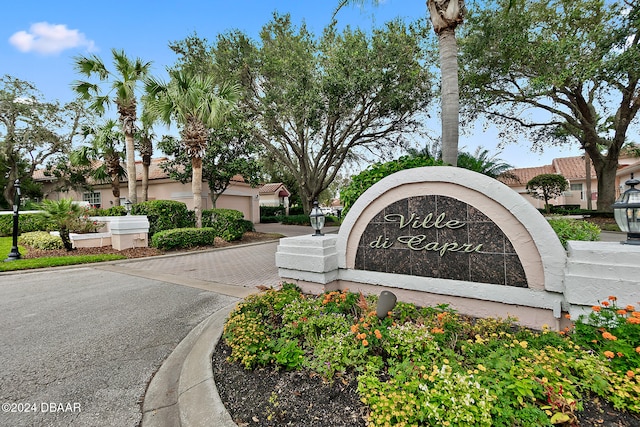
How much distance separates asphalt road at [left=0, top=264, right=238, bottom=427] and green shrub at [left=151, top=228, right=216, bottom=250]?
4.25 m

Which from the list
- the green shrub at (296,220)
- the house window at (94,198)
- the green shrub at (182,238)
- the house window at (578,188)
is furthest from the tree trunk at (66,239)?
the house window at (578,188)

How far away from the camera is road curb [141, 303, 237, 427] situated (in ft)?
7.20

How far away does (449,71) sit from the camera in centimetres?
581

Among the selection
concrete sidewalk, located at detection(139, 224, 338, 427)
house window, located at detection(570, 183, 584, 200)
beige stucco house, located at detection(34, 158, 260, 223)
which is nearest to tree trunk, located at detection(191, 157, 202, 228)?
concrete sidewalk, located at detection(139, 224, 338, 427)

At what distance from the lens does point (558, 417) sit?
67.3 inches

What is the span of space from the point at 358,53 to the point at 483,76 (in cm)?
612

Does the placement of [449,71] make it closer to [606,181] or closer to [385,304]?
[385,304]

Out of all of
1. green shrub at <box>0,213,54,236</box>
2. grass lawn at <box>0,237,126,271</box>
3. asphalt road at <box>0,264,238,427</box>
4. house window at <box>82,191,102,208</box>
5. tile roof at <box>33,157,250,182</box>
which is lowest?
asphalt road at <box>0,264,238,427</box>

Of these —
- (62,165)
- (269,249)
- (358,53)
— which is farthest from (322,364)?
(62,165)

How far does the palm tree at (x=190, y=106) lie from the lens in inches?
471

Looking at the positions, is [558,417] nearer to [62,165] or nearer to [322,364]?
[322,364]

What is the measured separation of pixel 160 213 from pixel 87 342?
31.6 ft

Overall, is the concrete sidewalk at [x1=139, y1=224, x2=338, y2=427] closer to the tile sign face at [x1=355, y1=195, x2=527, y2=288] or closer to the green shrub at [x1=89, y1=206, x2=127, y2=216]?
the tile sign face at [x1=355, y1=195, x2=527, y2=288]

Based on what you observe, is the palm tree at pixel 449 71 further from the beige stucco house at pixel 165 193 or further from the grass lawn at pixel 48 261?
the beige stucco house at pixel 165 193
